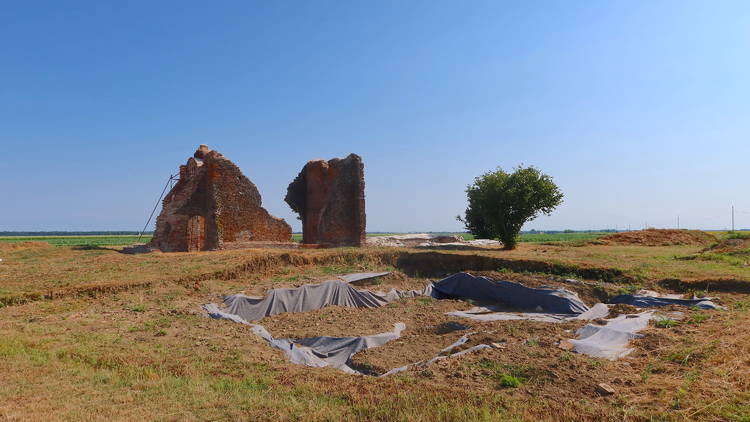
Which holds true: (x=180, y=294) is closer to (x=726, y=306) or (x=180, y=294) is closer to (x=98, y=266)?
(x=98, y=266)

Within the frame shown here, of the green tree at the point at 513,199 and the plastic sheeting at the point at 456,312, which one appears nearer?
the plastic sheeting at the point at 456,312

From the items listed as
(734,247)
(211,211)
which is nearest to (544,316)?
(211,211)

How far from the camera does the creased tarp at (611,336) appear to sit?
19.0 ft

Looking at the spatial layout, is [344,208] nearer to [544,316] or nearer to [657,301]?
[544,316]

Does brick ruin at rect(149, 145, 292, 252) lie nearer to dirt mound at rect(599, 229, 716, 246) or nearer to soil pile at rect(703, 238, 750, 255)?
soil pile at rect(703, 238, 750, 255)

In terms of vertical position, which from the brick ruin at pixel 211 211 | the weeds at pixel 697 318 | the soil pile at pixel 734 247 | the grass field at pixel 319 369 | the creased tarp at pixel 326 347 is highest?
the brick ruin at pixel 211 211

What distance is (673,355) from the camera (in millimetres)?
5445

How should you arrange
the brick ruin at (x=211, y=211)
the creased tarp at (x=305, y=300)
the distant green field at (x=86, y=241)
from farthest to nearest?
the distant green field at (x=86, y=241), the brick ruin at (x=211, y=211), the creased tarp at (x=305, y=300)

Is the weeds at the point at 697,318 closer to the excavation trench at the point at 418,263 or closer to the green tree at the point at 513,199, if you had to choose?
the excavation trench at the point at 418,263

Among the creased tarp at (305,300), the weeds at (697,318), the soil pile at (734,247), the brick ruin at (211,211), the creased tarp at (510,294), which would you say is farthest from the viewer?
the brick ruin at (211,211)

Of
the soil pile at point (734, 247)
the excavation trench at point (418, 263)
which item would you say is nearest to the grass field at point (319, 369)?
the excavation trench at point (418, 263)

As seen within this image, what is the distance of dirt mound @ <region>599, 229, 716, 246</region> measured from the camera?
93.1 ft

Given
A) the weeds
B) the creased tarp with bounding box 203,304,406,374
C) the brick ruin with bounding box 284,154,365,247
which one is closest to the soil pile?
the weeds

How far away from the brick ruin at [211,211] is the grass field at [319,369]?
6.94 meters
